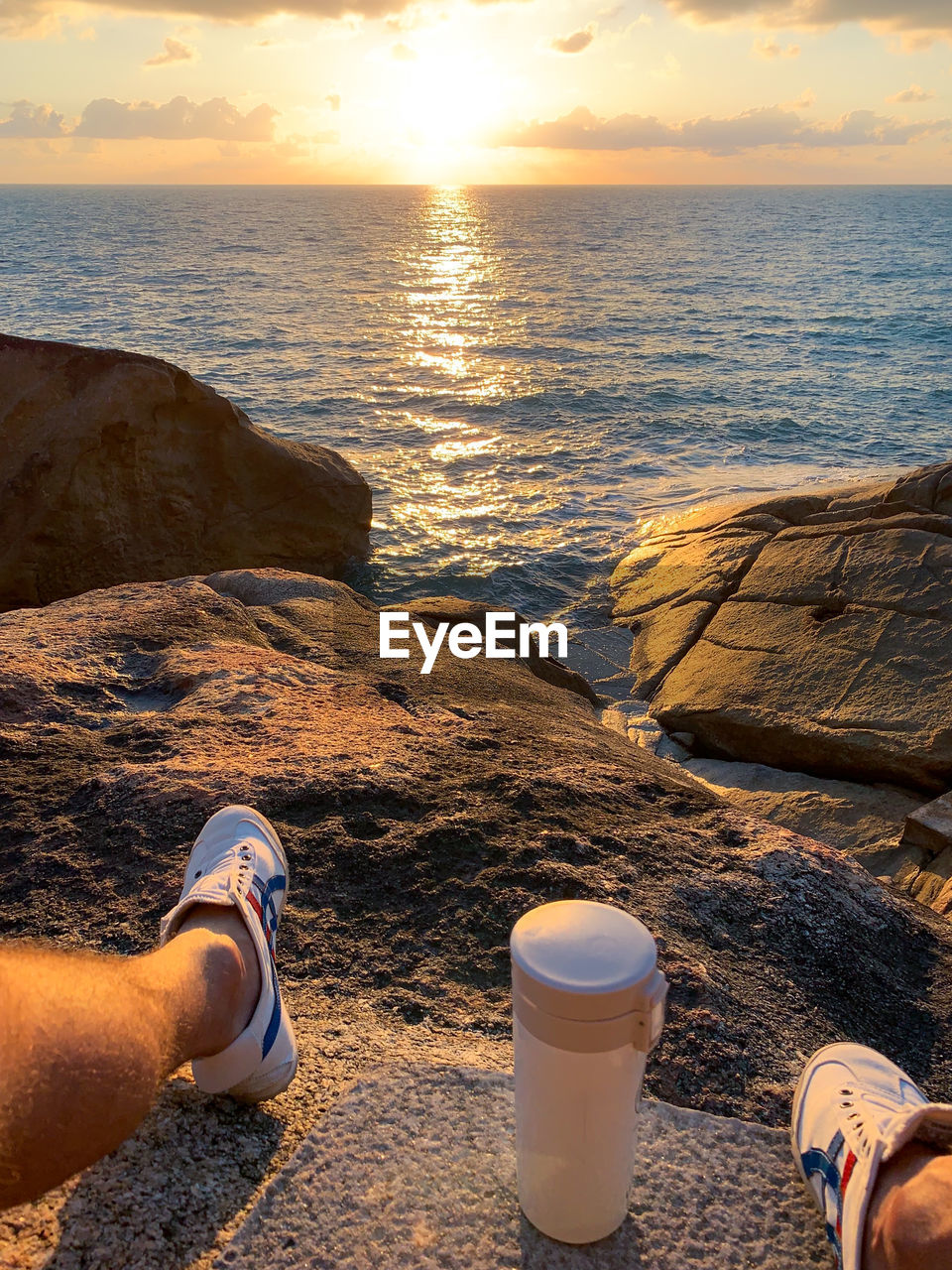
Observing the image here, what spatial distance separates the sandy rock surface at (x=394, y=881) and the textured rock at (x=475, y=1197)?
0.21 feet

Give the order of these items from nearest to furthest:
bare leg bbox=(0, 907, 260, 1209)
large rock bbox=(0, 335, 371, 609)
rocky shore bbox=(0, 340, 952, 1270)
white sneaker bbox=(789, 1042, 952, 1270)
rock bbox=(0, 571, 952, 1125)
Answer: bare leg bbox=(0, 907, 260, 1209), white sneaker bbox=(789, 1042, 952, 1270), rocky shore bbox=(0, 340, 952, 1270), rock bbox=(0, 571, 952, 1125), large rock bbox=(0, 335, 371, 609)

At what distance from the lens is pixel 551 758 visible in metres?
2.95

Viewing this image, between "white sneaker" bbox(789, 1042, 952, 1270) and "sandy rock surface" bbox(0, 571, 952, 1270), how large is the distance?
0.13 m

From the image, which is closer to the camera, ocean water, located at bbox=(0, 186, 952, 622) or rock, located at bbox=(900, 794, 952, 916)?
rock, located at bbox=(900, 794, 952, 916)

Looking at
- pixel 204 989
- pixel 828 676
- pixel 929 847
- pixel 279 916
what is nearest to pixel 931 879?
pixel 929 847

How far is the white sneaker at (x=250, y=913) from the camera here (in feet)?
5.00

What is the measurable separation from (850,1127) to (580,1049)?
1.99ft

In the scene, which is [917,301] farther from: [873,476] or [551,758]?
[551,758]

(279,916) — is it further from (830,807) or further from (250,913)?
(830,807)

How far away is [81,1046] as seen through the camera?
3.89 feet

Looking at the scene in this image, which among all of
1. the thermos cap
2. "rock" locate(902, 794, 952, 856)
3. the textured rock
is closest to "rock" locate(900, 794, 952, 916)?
"rock" locate(902, 794, 952, 856)

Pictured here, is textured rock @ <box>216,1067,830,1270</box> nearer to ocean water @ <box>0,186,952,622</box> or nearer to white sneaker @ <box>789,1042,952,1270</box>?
white sneaker @ <box>789,1042,952,1270</box>

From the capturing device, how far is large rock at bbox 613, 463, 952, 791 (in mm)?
4945

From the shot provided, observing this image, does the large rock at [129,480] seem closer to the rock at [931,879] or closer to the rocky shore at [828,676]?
the rocky shore at [828,676]
